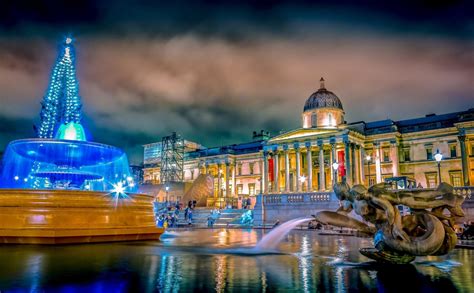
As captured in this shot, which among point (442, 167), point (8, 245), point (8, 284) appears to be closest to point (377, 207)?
point (8, 284)

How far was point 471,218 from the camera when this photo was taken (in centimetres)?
2455

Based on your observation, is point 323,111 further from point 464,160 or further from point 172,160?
point 172,160

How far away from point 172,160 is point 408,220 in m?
63.9

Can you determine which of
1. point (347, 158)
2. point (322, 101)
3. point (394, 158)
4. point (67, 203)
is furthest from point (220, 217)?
point (322, 101)

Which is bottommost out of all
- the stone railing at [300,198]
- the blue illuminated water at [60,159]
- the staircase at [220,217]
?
the staircase at [220,217]

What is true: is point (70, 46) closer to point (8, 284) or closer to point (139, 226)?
point (139, 226)

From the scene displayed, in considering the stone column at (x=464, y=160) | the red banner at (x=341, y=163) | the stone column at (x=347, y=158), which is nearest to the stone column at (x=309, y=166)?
the red banner at (x=341, y=163)

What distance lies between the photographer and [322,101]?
5819 cm

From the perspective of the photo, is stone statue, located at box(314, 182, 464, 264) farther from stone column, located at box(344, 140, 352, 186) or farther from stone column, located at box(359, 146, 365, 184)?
stone column, located at box(359, 146, 365, 184)

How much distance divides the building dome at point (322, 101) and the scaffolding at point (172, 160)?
23833 millimetres

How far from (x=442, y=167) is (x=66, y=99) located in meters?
47.2

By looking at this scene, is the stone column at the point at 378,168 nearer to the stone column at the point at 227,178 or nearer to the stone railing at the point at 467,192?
the stone railing at the point at 467,192

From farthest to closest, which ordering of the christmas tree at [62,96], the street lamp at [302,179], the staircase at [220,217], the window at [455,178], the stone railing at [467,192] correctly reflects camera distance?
the street lamp at [302,179] < the window at [455,178] < the christmas tree at [62,96] < the staircase at [220,217] < the stone railing at [467,192]

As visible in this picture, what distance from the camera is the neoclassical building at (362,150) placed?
4816 cm
